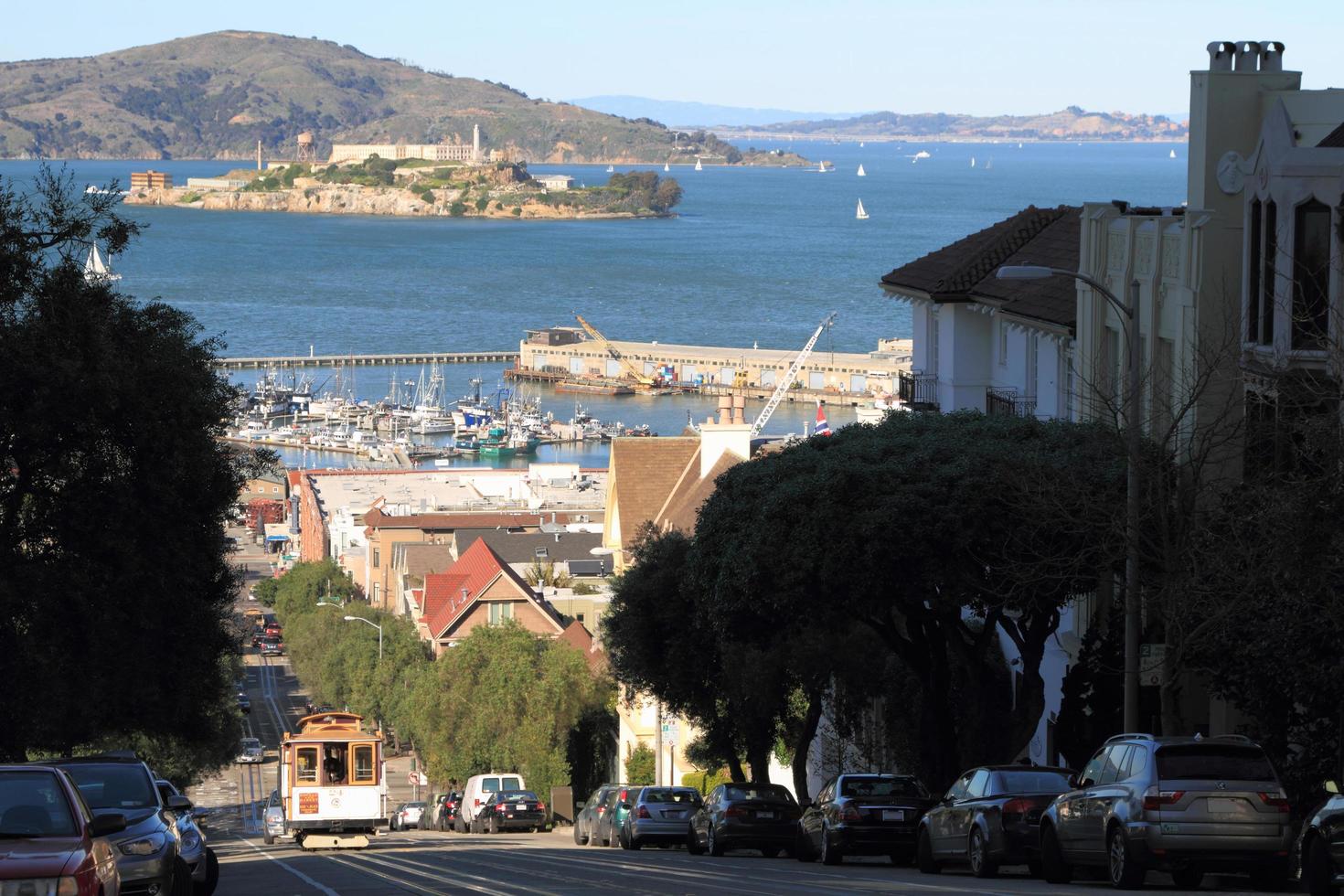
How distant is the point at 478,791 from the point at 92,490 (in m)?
26.7

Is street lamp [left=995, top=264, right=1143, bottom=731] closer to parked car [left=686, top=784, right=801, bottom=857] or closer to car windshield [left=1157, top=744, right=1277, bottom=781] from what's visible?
car windshield [left=1157, top=744, right=1277, bottom=781]

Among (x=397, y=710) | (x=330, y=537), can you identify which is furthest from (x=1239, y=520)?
(x=330, y=537)

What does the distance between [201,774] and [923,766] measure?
4074 cm

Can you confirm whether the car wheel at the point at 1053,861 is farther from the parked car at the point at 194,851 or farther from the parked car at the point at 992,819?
the parked car at the point at 194,851

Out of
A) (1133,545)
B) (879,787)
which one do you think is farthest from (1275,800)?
(879,787)

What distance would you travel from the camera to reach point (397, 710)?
256 feet

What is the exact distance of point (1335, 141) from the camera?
90.2 ft

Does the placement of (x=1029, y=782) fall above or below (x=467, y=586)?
above

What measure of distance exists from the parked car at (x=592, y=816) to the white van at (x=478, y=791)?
10.4m

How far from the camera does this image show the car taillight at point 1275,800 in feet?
60.5

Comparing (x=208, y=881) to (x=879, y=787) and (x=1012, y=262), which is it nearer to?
(x=879, y=787)

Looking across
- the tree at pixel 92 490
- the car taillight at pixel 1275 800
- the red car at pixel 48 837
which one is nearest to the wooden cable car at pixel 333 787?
the tree at pixel 92 490

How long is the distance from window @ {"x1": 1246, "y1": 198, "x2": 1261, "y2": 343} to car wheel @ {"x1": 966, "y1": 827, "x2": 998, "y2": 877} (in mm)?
9600

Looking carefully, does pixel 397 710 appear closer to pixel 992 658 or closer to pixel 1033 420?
pixel 992 658
